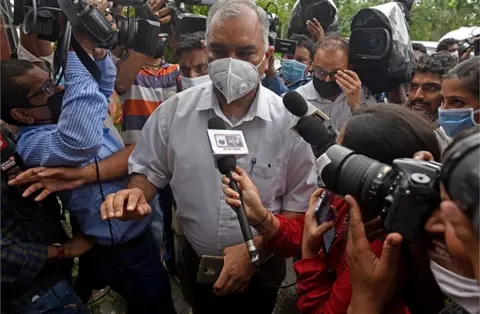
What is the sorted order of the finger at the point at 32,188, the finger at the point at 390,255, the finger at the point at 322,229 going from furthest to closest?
the finger at the point at 32,188
the finger at the point at 322,229
the finger at the point at 390,255

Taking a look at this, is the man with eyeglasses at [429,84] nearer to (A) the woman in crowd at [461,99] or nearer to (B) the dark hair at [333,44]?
(B) the dark hair at [333,44]

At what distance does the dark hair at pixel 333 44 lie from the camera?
2.72 m

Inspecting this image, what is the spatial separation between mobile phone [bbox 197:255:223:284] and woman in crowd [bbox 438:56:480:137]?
1.25 meters

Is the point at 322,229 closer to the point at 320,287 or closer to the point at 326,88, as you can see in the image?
the point at 320,287

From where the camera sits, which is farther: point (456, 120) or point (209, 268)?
point (456, 120)

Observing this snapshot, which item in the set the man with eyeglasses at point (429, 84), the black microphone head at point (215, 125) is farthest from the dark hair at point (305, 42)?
the black microphone head at point (215, 125)

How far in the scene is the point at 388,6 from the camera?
2514 mm

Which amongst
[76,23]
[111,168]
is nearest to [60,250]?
[111,168]

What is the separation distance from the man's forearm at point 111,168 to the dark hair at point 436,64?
1954mm

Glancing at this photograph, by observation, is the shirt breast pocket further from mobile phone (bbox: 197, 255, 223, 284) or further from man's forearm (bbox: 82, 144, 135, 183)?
man's forearm (bbox: 82, 144, 135, 183)

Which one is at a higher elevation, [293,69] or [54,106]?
[54,106]

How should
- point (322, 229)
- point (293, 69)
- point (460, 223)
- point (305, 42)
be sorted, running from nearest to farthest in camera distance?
point (460, 223)
point (322, 229)
point (293, 69)
point (305, 42)

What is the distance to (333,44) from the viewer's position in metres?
2.75

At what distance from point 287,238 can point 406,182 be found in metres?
0.72
